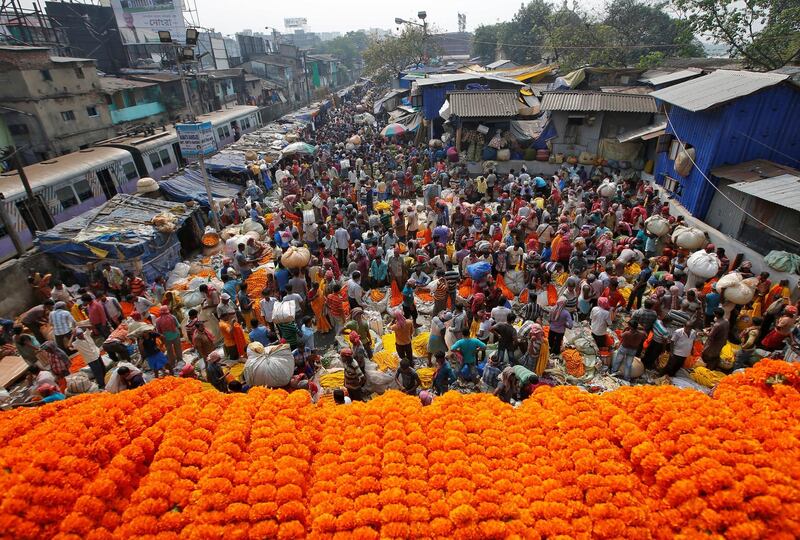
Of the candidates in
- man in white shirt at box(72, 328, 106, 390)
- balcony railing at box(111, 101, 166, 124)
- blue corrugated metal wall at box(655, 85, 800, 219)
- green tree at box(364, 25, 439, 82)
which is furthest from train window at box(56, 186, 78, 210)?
green tree at box(364, 25, 439, 82)

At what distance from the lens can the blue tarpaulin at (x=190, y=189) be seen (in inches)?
600

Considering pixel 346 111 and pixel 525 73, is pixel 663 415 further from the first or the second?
pixel 346 111

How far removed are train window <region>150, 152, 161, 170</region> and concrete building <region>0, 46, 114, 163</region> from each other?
484cm

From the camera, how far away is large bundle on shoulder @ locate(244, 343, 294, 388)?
6.19 m

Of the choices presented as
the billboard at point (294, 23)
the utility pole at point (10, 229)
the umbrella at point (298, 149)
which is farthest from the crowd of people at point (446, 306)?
the billboard at point (294, 23)

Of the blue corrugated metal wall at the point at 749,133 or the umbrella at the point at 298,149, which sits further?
the umbrella at the point at 298,149

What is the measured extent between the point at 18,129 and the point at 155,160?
6942mm

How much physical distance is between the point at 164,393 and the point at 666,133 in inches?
670

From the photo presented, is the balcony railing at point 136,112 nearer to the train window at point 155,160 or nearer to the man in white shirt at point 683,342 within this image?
the train window at point 155,160

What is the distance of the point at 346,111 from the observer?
129ft

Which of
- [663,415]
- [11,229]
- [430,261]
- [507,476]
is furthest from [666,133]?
[11,229]

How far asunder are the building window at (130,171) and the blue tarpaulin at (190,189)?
7.52 feet

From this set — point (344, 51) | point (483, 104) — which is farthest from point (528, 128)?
point (344, 51)

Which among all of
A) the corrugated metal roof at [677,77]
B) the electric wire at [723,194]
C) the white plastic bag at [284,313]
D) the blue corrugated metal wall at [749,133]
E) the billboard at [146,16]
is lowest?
the white plastic bag at [284,313]
